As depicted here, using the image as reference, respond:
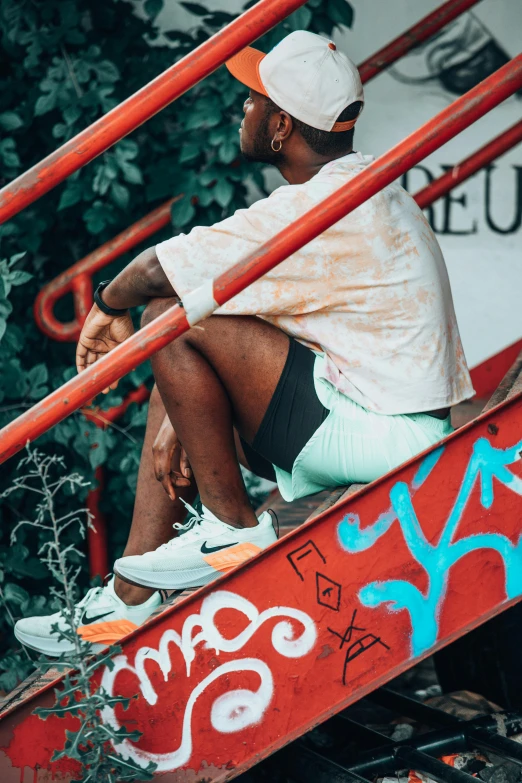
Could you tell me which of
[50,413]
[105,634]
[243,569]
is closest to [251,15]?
[50,413]

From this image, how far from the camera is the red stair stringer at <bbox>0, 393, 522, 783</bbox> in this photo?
188cm

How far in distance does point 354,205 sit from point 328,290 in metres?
0.38

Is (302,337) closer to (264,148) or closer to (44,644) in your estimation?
(264,148)

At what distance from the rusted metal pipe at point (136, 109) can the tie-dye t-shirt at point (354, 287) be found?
10.4 inches

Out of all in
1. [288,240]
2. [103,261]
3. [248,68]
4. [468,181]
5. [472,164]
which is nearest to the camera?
[288,240]

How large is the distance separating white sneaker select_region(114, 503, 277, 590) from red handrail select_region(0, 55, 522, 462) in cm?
52

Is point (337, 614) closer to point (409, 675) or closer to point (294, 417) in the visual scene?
point (294, 417)

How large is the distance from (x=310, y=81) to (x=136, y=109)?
42 centimetres

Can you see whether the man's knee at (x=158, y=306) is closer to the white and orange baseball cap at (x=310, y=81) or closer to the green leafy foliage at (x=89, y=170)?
the white and orange baseball cap at (x=310, y=81)

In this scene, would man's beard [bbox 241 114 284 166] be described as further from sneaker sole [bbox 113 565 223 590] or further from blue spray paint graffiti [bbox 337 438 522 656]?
sneaker sole [bbox 113 565 223 590]

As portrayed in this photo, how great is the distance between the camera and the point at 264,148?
230 cm

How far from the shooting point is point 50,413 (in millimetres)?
1789

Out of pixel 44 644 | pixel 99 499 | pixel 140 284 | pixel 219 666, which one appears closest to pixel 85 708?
pixel 219 666

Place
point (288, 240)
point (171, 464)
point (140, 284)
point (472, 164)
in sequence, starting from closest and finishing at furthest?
1. point (288, 240)
2. point (140, 284)
3. point (171, 464)
4. point (472, 164)
